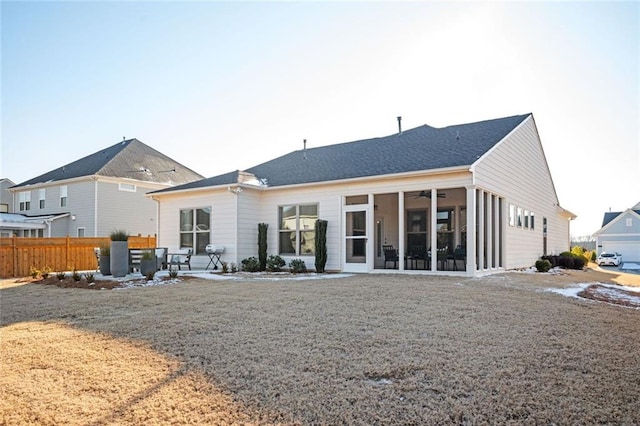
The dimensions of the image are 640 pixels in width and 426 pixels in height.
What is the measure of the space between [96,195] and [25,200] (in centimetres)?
794

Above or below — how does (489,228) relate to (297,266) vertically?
above

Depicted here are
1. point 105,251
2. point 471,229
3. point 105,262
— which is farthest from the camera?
point 105,251

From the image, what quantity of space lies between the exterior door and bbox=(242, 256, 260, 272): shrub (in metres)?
2.85

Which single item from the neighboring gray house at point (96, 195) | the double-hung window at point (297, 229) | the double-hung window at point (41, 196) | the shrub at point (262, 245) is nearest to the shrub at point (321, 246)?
the double-hung window at point (297, 229)

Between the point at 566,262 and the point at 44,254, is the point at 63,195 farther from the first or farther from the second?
the point at 566,262

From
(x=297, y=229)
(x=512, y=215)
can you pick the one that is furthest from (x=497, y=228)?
(x=297, y=229)

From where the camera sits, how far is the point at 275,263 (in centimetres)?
1377

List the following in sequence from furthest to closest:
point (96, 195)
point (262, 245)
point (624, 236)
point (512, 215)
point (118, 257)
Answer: point (624, 236) → point (96, 195) → point (512, 215) → point (262, 245) → point (118, 257)

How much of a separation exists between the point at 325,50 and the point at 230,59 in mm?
2886

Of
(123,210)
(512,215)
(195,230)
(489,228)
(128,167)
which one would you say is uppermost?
(128,167)

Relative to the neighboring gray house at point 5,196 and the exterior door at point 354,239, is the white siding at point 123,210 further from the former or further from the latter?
the exterior door at point 354,239

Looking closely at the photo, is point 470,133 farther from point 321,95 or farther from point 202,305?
point 202,305

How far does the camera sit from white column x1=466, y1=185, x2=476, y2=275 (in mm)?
11266

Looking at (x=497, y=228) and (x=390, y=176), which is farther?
(x=497, y=228)
